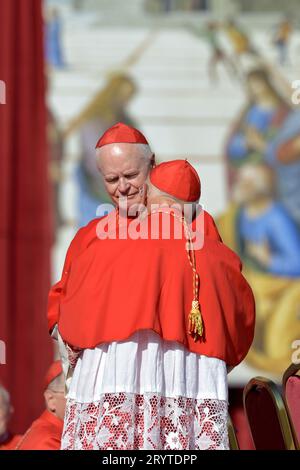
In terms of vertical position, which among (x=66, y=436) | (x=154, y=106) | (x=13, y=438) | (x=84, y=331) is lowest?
(x=13, y=438)

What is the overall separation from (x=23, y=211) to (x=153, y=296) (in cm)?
476

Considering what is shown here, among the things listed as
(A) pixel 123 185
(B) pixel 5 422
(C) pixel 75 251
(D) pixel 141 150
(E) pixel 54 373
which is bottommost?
(B) pixel 5 422

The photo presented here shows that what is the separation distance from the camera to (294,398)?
342 cm

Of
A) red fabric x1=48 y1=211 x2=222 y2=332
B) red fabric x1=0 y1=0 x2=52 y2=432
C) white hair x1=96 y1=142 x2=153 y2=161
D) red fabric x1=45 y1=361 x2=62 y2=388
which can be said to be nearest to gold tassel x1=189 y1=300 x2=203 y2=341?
red fabric x1=48 y1=211 x2=222 y2=332

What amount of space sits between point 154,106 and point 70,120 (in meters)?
0.62

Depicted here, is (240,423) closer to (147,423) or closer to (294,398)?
(294,398)

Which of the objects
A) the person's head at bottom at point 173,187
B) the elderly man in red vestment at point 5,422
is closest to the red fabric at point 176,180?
the person's head at bottom at point 173,187

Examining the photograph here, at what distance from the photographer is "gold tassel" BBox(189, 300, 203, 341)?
3195 millimetres

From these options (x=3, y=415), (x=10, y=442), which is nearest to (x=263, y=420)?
(x=3, y=415)

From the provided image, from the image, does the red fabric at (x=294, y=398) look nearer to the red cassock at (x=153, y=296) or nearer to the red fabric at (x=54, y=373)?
the red cassock at (x=153, y=296)
